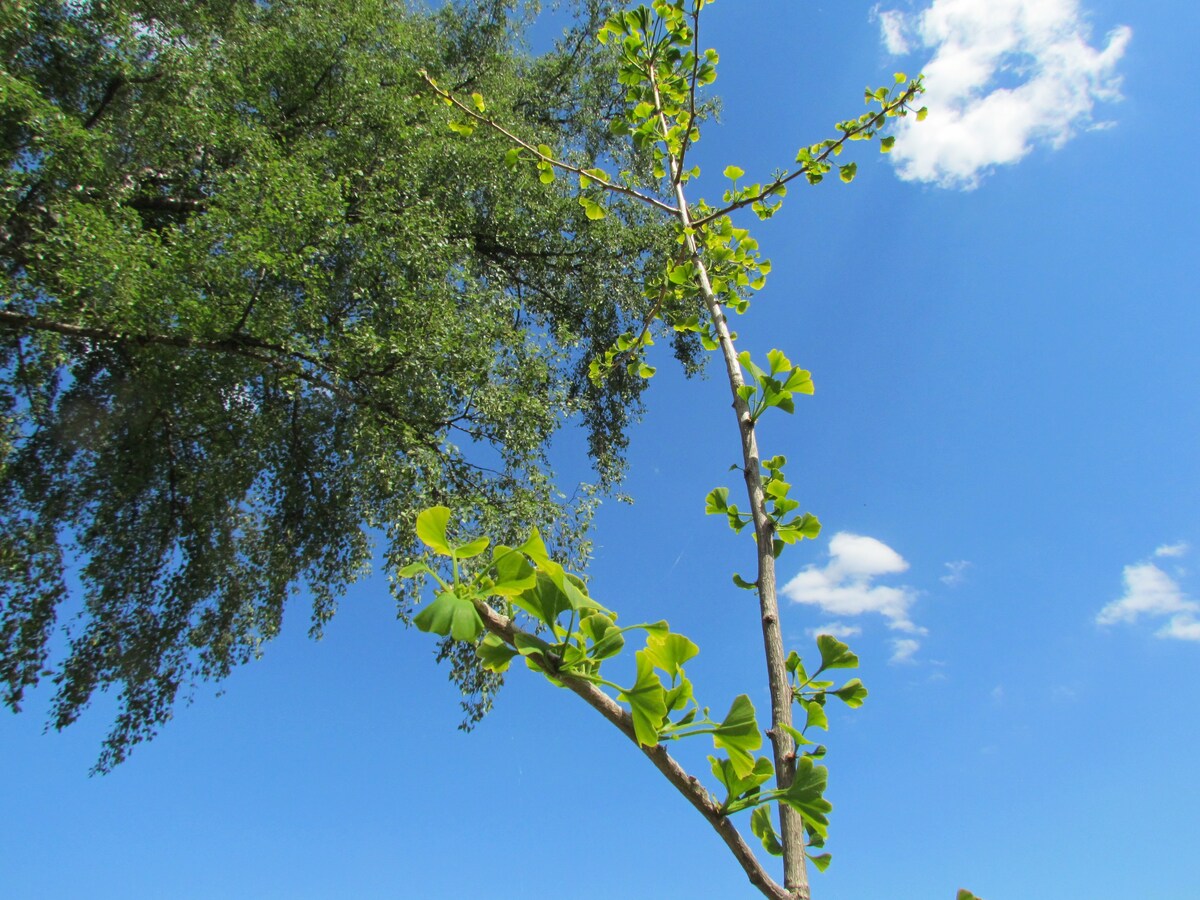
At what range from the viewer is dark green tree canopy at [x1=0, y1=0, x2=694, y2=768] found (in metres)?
3.93

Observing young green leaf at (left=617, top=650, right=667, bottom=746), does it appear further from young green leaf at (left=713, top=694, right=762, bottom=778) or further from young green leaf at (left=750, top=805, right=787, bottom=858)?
young green leaf at (left=750, top=805, right=787, bottom=858)

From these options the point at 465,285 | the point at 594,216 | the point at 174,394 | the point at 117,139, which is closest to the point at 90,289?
the point at 174,394

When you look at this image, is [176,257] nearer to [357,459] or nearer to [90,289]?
[90,289]

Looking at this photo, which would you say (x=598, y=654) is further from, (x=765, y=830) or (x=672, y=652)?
(x=765, y=830)

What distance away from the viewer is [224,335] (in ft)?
13.3

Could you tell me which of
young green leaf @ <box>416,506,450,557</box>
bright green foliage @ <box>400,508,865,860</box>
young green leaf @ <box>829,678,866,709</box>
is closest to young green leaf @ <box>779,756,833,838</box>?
bright green foliage @ <box>400,508,865,860</box>

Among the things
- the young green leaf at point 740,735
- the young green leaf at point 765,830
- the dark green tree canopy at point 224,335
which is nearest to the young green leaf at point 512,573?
the young green leaf at point 740,735

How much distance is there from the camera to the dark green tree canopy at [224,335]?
3.93m

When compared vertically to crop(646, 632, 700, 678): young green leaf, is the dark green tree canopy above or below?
above

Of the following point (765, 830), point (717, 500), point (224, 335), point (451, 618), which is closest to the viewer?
point (451, 618)

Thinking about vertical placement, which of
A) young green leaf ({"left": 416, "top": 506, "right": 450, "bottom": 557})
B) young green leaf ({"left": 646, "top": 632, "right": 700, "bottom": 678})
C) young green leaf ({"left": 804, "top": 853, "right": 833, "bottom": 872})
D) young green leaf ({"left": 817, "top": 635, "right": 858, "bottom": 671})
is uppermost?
young green leaf ({"left": 817, "top": 635, "right": 858, "bottom": 671})

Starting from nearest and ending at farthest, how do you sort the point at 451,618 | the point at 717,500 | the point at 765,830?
the point at 451,618
the point at 765,830
the point at 717,500

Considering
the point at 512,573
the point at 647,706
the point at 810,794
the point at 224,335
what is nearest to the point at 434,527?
the point at 512,573

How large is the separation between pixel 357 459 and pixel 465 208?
7.64 ft
